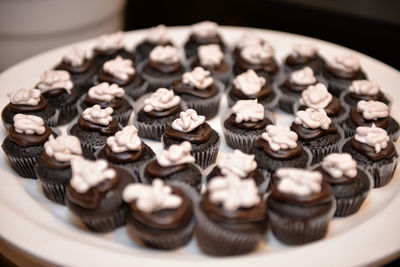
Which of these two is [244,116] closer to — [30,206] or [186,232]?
[186,232]

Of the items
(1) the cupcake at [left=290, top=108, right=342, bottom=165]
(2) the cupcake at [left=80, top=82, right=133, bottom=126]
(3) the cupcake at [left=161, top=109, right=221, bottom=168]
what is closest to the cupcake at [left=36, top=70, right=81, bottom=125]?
(2) the cupcake at [left=80, top=82, right=133, bottom=126]

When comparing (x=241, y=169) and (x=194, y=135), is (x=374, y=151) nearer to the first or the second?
(x=241, y=169)

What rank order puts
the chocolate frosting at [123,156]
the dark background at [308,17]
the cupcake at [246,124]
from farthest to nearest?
the dark background at [308,17] < the cupcake at [246,124] < the chocolate frosting at [123,156]

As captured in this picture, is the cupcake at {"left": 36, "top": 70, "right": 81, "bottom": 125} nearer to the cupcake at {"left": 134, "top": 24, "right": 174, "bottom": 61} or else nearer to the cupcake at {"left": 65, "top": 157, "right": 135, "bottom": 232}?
the cupcake at {"left": 134, "top": 24, "right": 174, "bottom": 61}

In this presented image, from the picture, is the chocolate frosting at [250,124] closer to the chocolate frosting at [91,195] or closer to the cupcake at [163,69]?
the cupcake at [163,69]

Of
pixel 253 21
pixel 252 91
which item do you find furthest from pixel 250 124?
pixel 253 21

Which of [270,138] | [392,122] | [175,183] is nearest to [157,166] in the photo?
[175,183]

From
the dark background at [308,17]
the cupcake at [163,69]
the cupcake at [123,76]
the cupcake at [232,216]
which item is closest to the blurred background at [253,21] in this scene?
the dark background at [308,17]
